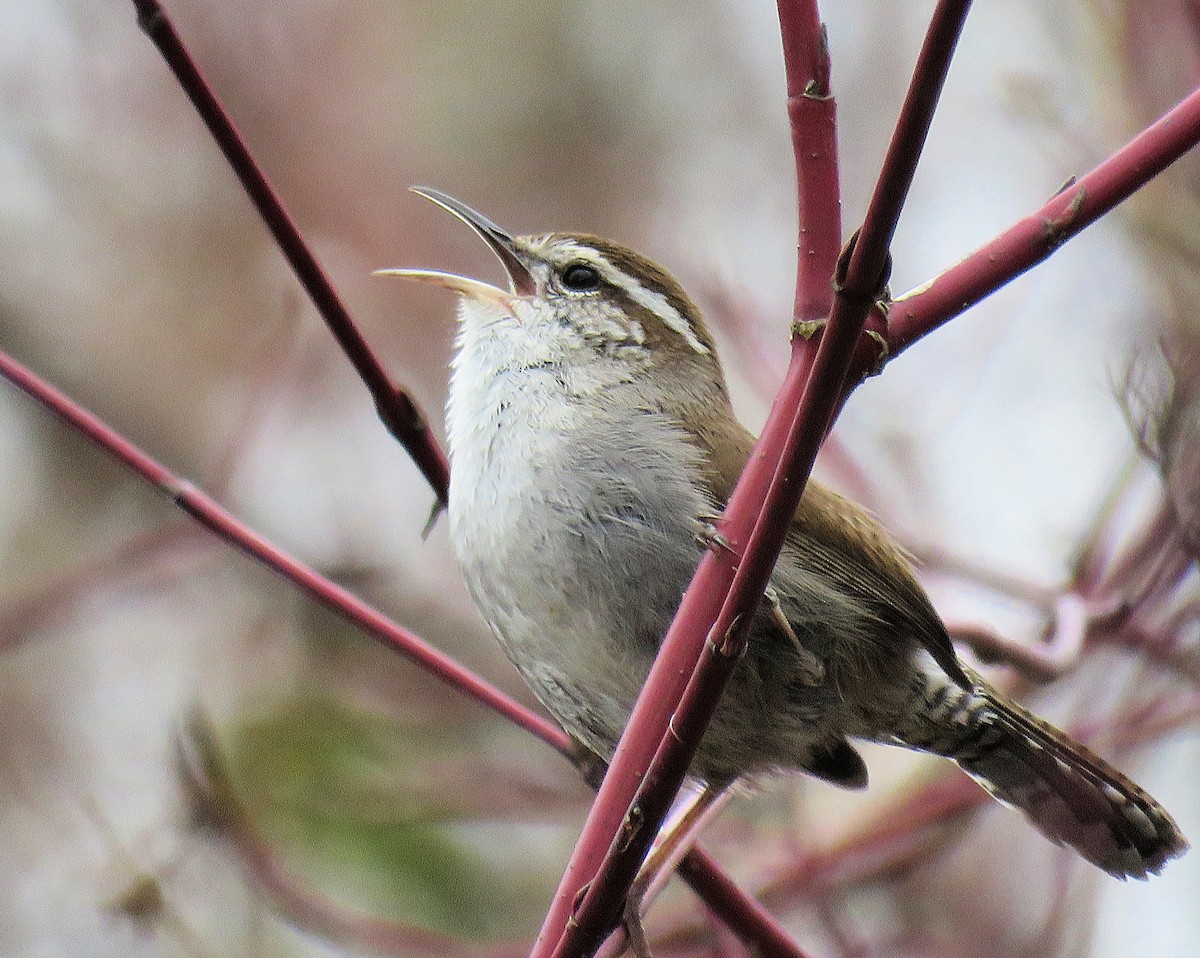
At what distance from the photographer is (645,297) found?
11.8 ft

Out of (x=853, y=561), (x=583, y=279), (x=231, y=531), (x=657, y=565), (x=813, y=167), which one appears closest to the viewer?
(x=813, y=167)

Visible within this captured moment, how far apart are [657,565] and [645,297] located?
1077mm

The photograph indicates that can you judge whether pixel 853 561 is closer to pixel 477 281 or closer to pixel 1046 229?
pixel 477 281

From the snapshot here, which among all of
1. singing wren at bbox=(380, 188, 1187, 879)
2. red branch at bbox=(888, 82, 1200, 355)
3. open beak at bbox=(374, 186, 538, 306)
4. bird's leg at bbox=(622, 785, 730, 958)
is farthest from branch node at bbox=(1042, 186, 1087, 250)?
open beak at bbox=(374, 186, 538, 306)

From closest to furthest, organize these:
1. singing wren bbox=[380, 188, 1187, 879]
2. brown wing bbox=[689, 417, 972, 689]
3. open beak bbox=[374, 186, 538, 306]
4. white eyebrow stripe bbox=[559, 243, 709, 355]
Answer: singing wren bbox=[380, 188, 1187, 879] → brown wing bbox=[689, 417, 972, 689] → open beak bbox=[374, 186, 538, 306] → white eyebrow stripe bbox=[559, 243, 709, 355]

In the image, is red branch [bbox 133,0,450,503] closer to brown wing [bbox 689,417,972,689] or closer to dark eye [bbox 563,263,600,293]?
brown wing [bbox 689,417,972,689]

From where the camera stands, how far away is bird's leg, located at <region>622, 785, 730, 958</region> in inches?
101

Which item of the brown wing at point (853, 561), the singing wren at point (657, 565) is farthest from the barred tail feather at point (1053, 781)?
the brown wing at point (853, 561)

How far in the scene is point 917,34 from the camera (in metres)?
6.69

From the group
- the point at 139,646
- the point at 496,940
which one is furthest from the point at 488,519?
the point at 139,646

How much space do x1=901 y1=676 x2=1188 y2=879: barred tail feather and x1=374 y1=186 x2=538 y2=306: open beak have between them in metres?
1.51

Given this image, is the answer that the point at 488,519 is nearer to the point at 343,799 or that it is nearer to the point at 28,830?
the point at 343,799

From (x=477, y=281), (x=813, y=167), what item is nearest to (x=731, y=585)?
(x=813, y=167)

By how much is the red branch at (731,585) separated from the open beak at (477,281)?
152 cm
